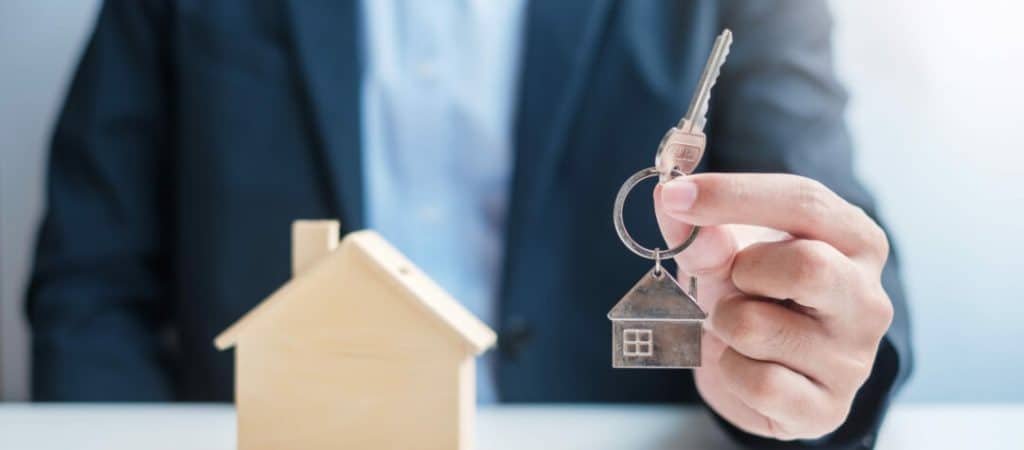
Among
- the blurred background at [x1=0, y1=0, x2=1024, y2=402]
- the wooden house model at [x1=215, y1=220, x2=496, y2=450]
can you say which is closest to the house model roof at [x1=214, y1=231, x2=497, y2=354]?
the wooden house model at [x1=215, y1=220, x2=496, y2=450]

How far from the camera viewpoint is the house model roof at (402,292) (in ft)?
1.61

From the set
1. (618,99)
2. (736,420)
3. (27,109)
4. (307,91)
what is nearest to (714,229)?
(736,420)

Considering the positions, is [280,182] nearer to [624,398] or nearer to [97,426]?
[97,426]

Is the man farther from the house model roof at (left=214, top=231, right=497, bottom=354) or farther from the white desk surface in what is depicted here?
the house model roof at (left=214, top=231, right=497, bottom=354)

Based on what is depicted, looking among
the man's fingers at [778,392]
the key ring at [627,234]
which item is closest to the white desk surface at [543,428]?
the man's fingers at [778,392]

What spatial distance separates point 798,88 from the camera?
0.89 meters

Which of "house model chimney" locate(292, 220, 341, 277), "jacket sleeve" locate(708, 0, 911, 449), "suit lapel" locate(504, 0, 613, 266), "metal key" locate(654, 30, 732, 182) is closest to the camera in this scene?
"metal key" locate(654, 30, 732, 182)

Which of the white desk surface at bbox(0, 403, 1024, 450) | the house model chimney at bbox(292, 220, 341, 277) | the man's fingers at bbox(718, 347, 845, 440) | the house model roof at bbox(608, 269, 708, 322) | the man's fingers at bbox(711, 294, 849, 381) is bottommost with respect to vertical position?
the white desk surface at bbox(0, 403, 1024, 450)

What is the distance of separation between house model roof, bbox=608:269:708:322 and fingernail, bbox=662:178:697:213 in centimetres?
4

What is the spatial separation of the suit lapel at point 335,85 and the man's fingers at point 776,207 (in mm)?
532

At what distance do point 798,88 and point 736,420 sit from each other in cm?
41

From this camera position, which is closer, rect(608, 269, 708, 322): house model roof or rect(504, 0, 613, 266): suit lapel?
rect(608, 269, 708, 322): house model roof

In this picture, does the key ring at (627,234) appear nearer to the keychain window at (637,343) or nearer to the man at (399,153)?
the keychain window at (637,343)

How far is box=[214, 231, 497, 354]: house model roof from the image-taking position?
49 cm
